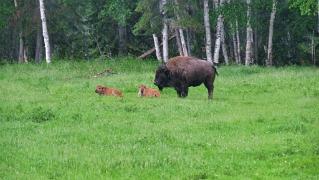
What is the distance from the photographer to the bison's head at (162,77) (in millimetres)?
26969

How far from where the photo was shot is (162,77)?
88.9ft

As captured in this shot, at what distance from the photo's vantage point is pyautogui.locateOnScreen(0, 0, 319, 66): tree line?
44469 millimetres

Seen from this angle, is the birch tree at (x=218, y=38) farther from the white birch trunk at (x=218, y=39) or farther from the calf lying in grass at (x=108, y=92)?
the calf lying in grass at (x=108, y=92)

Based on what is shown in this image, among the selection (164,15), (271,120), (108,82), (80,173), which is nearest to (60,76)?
(108,82)

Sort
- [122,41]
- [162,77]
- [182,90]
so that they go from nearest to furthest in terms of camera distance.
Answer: [182,90], [162,77], [122,41]

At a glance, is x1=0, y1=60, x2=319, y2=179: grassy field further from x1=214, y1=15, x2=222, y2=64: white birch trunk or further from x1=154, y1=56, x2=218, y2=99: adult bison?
x1=214, y1=15, x2=222, y2=64: white birch trunk

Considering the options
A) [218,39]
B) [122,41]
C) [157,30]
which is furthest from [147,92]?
[122,41]

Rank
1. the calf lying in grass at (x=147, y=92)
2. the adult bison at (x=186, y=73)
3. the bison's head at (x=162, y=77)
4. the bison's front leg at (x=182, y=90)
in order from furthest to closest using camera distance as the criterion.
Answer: the bison's head at (x=162, y=77) < the bison's front leg at (x=182, y=90) < the adult bison at (x=186, y=73) < the calf lying in grass at (x=147, y=92)

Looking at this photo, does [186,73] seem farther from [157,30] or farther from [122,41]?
[122,41]

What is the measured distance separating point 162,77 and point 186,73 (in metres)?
1.26

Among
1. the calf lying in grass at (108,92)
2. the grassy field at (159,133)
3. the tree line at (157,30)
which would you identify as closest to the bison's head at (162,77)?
the grassy field at (159,133)

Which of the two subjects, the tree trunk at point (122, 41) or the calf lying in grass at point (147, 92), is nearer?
the calf lying in grass at point (147, 92)

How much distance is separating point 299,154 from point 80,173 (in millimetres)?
5297

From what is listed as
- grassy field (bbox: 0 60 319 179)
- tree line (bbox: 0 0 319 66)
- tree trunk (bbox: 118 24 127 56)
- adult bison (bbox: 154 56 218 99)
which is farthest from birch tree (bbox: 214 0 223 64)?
adult bison (bbox: 154 56 218 99)
